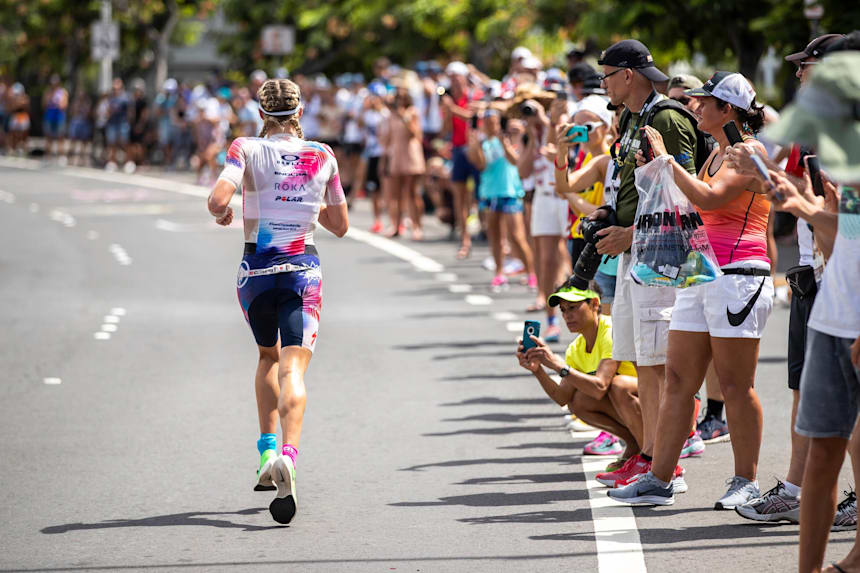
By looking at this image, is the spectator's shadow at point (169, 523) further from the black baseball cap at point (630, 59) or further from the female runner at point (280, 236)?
the black baseball cap at point (630, 59)

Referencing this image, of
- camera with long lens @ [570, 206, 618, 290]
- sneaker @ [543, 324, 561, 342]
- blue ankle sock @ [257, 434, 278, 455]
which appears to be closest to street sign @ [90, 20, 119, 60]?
sneaker @ [543, 324, 561, 342]

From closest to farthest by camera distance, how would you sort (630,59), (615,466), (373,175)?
(630,59) → (615,466) → (373,175)

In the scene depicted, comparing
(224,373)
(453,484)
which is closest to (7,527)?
(453,484)

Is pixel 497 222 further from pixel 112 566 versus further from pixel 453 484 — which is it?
pixel 112 566

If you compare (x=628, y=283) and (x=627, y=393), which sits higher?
(x=628, y=283)

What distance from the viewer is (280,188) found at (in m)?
7.20

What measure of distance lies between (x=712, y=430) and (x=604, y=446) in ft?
2.59

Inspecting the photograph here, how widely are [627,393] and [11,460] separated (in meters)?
3.25

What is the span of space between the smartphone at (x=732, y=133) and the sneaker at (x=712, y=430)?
99.2 inches

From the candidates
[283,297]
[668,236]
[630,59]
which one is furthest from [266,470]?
[630,59]

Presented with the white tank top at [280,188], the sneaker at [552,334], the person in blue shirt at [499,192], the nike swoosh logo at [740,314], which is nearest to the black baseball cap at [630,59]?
the nike swoosh logo at [740,314]

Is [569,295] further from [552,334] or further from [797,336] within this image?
[552,334]

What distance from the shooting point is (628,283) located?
763cm

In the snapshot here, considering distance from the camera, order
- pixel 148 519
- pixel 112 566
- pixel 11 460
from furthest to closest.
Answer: pixel 11 460
pixel 148 519
pixel 112 566
